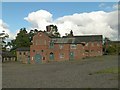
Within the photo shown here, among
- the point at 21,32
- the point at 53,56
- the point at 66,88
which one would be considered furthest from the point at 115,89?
the point at 21,32

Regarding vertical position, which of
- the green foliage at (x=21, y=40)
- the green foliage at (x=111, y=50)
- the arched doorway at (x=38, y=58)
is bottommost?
the arched doorway at (x=38, y=58)

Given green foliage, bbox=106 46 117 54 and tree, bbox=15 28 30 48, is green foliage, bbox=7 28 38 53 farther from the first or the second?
green foliage, bbox=106 46 117 54

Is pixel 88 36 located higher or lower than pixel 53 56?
higher

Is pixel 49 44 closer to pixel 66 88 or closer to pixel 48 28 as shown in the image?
pixel 48 28

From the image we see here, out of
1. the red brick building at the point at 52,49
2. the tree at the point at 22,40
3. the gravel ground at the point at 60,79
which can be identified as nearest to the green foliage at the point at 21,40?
the tree at the point at 22,40

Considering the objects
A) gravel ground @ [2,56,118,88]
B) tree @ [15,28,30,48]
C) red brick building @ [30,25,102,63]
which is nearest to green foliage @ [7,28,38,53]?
tree @ [15,28,30,48]

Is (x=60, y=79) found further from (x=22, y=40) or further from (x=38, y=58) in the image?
(x=22, y=40)

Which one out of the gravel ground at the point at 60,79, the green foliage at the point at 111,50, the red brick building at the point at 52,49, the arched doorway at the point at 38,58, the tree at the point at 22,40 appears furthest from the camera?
the tree at the point at 22,40

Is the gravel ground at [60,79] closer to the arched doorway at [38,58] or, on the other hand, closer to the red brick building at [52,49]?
the arched doorway at [38,58]

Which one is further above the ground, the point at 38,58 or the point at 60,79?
the point at 38,58

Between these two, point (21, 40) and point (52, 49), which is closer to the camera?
point (52, 49)

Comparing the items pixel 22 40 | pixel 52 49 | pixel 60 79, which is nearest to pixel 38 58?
pixel 52 49

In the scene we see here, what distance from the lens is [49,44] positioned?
72438 millimetres

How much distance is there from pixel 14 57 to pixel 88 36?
2538cm
